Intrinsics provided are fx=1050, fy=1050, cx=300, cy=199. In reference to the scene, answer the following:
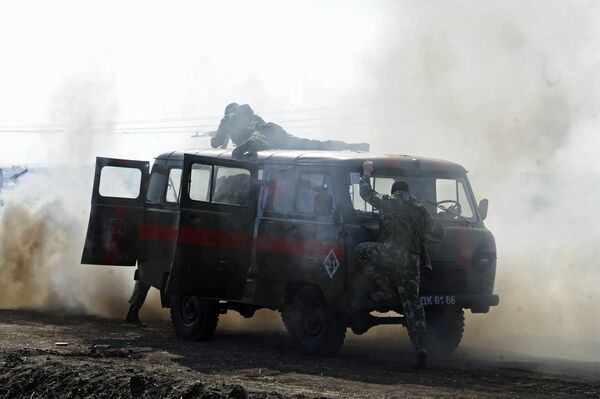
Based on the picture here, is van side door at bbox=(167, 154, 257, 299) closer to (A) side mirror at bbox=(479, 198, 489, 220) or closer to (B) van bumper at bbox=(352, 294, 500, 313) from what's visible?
(B) van bumper at bbox=(352, 294, 500, 313)

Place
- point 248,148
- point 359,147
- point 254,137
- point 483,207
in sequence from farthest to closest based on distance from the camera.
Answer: point 359,147 < point 254,137 < point 248,148 < point 483,207

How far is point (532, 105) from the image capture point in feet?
62.0

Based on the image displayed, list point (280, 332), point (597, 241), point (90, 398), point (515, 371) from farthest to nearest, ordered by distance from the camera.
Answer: point (597, 241)
point (280, 332)
point (515, 371)
point (90, 398)

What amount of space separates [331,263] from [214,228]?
1.80 m

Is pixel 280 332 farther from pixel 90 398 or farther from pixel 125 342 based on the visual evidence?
pixel 90 398

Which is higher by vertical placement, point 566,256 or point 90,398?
point 566,256

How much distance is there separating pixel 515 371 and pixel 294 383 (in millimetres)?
2730

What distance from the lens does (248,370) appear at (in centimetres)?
1102

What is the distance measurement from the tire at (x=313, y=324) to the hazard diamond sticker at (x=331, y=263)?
18.5 inches

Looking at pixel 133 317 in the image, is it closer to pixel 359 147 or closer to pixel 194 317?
pixel 194 317

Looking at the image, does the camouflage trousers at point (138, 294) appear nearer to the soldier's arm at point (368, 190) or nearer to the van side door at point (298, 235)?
the van side door at point (298, 235)

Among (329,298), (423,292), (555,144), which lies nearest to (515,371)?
(423,292)

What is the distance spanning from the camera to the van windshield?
1216 cm

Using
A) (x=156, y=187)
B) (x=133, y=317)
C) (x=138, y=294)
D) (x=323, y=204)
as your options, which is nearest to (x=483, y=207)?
(x=323, y=204)
